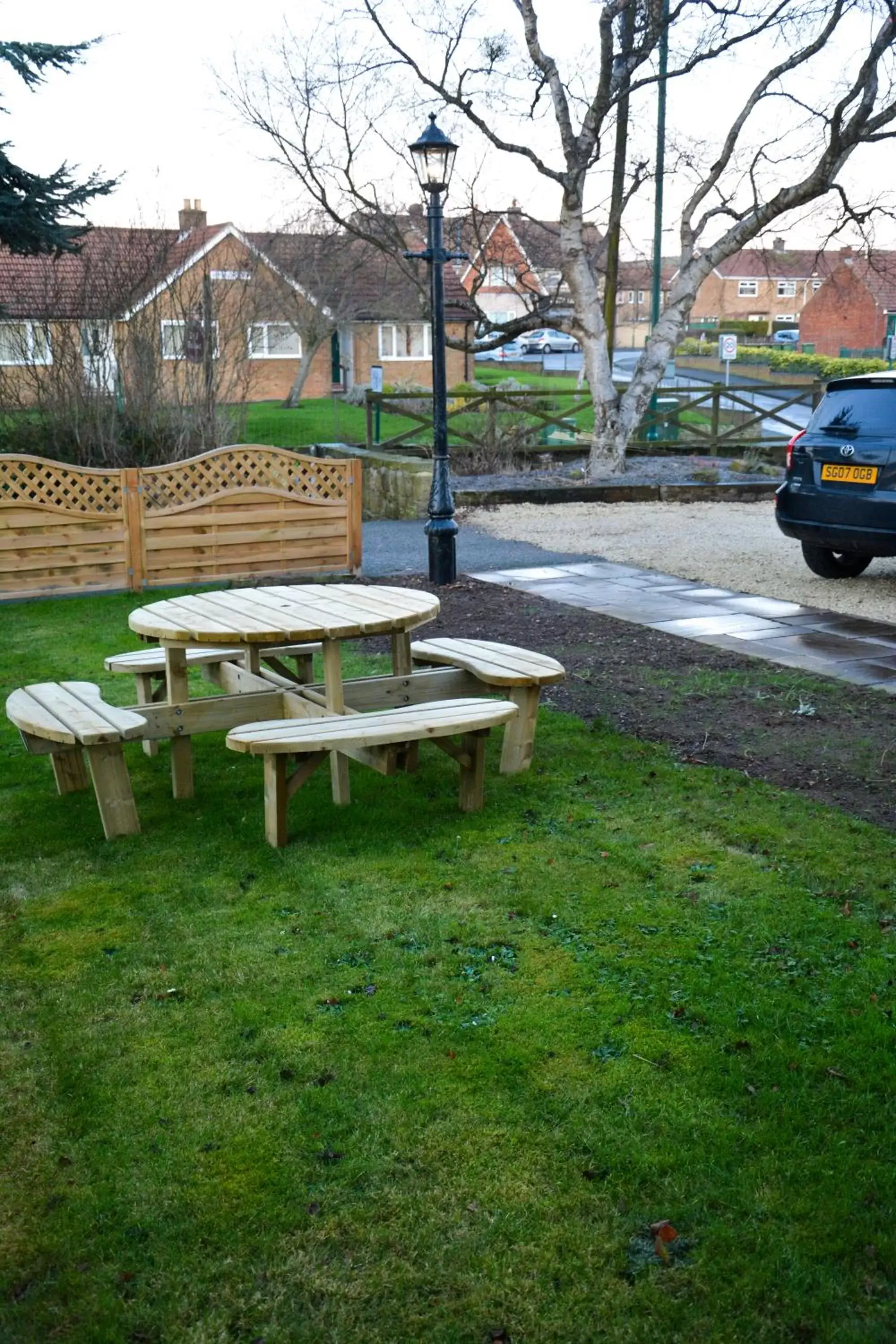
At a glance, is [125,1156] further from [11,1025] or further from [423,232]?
[423,232]

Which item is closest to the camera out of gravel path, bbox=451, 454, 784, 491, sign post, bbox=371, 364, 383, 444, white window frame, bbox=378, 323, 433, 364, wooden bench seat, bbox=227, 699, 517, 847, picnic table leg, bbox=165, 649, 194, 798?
wooden bench seat, bbox=227, 699, 517, 847

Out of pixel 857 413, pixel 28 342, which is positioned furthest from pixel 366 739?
pixel 28 342

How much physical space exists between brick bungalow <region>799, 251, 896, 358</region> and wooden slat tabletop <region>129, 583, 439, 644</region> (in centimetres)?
5562

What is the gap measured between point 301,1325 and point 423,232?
28341 millimetres

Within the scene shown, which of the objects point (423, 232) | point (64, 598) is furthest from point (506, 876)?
point (423, 232)

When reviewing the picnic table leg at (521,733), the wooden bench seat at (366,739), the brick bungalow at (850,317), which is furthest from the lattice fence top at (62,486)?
the brick bungalow at (850,317)

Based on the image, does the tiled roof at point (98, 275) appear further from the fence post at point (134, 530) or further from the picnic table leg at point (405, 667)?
the picnic table leg at point (405, 667)

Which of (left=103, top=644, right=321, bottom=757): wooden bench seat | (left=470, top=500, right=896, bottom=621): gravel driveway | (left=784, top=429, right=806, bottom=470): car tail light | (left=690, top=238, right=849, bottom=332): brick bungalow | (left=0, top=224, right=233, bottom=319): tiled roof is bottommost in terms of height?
(left=470, top=500, right=896, bottom=621): gravel driveway

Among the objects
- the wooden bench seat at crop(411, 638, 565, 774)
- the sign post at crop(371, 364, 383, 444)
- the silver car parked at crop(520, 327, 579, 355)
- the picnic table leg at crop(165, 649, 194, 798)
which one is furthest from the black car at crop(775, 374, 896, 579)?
the silver car parked at crop(520, 327, 579, 355)

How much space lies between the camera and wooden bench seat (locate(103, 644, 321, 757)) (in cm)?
610

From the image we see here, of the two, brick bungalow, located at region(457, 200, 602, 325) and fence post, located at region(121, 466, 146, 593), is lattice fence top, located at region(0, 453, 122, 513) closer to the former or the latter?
fence post, located at region(121, 466, 146, 593)

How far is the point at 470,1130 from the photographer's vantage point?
9.82ft

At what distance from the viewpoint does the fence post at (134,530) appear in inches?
419

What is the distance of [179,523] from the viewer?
10.9 metres
